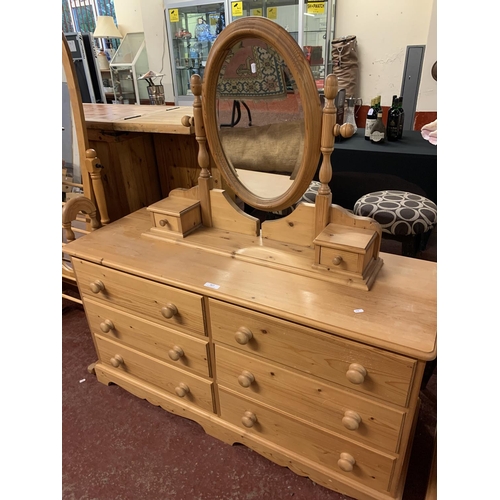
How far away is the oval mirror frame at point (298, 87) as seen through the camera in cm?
96

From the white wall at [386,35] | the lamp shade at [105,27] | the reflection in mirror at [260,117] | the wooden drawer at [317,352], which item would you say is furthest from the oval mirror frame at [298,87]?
the lamp shade at [105,27]

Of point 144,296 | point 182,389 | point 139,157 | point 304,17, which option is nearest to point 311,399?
point 182,389

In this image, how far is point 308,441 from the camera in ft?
3.77

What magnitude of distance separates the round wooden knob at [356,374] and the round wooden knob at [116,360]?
96 cm

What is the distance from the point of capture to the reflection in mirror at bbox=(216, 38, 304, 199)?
103 centimetres

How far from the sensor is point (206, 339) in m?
1.19

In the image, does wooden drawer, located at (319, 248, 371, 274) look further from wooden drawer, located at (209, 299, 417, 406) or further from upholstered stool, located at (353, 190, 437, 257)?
upholstered stool, located at (353, 190, 437, 257)

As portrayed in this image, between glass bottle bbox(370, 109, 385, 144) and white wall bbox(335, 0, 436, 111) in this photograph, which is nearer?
glass bottle bbox(370, 109, 385, 144)

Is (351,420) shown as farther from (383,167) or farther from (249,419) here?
(383,167)

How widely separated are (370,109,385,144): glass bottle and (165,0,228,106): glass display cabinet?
7.81 feet

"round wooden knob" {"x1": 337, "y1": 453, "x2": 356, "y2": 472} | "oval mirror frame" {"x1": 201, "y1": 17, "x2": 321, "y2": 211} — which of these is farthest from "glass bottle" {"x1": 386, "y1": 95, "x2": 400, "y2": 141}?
"round wooden knob" {"x1": 337, "y1": 453, "x2": 356, "y2": 472}

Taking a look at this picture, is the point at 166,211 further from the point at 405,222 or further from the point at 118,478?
the point at 405,222

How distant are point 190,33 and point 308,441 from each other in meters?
4.28

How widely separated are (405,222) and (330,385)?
106cm
